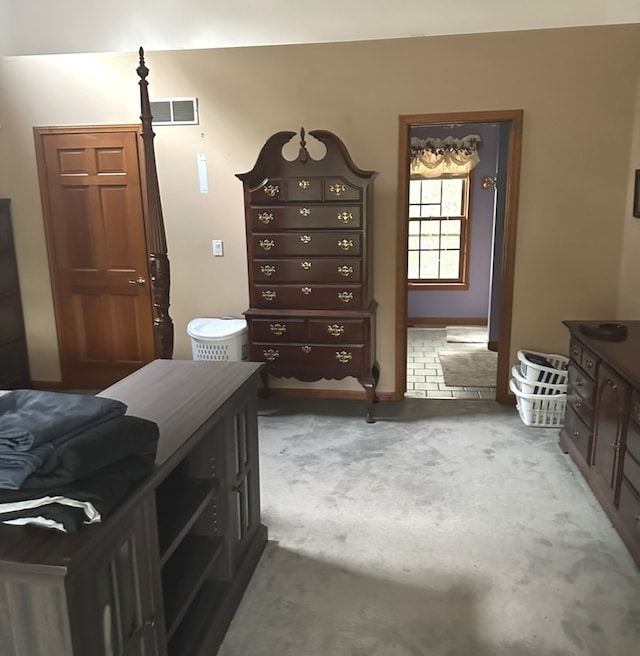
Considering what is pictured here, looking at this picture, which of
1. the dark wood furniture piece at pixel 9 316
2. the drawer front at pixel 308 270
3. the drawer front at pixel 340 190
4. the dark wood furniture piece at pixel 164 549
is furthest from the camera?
the dark wood furniture piece at pixel 9 316

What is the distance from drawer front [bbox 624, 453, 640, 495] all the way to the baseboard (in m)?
4.78

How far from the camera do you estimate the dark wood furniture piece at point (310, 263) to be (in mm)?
3928

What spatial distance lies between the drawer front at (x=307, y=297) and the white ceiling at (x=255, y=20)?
1870 mm

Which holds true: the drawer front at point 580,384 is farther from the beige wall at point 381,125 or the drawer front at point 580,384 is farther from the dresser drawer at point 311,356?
the dresser drawer at point 311,356

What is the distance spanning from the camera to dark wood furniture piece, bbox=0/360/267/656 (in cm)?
122

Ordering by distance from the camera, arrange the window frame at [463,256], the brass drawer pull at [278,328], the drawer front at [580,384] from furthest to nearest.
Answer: the window frame at [463,256] → the brass drawer pull at [278,328] → the drawer front at [580,384]

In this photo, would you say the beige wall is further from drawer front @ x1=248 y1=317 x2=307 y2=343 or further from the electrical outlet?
drawer front @ x1=248 y1=317 x2=307 y2=343

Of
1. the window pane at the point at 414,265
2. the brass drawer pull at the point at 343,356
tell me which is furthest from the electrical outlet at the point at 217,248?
the window pane at the point at 414,265

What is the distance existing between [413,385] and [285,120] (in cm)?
231

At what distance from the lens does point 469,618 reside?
2.27 meters

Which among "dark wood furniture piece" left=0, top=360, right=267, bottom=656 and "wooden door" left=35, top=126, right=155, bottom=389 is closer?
"dark wood furniture piece" left=0, top=360, right=267, bottom=656

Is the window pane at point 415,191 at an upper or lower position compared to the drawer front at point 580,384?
upper

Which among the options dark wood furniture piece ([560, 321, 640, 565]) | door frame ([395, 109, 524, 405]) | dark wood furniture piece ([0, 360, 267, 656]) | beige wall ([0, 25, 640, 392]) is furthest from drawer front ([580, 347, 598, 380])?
dark wood furniture piece ([0, 360, 267, 656])

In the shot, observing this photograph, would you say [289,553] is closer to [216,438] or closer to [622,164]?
[216,438]
